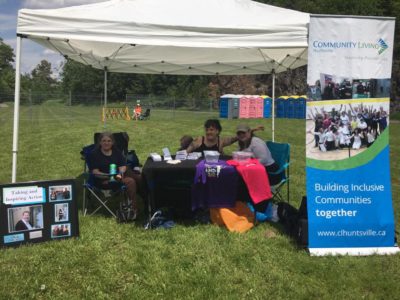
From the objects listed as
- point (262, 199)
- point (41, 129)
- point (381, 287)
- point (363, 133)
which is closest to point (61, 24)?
point (262, 199)

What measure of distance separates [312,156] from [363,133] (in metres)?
0.52

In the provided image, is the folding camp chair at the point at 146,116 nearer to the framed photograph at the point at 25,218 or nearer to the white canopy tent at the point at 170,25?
the white canopy tent at the point at 170,25

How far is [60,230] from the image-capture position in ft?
13.1

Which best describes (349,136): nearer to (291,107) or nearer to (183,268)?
(183,268)

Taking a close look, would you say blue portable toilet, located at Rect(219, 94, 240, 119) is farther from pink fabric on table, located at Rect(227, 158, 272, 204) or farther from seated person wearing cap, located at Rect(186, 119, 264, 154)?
pink fabric on table, located at Rect(227, 158, 272, 204)

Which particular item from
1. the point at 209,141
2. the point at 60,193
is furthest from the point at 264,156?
the point at 60,193

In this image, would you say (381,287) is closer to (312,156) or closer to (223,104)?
(312,156)

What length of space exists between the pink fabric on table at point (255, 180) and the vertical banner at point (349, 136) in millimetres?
788

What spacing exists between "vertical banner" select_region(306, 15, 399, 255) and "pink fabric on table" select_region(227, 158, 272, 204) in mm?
788

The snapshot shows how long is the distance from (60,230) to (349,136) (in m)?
2.90

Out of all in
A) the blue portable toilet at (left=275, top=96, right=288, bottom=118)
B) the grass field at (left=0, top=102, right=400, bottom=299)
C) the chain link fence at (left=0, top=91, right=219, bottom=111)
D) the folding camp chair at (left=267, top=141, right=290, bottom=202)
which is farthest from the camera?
the blue portable toilet at (left=275, top=96, right=288, bottom=118)

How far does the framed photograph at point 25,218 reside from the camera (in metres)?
3.73

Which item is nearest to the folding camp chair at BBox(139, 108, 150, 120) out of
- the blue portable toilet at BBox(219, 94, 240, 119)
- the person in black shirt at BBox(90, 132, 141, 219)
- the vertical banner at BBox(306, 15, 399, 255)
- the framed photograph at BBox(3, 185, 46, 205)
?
the blue portable toilet at BBox(219, 94, 240, 119)

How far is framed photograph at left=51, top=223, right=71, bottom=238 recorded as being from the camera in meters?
3.96
